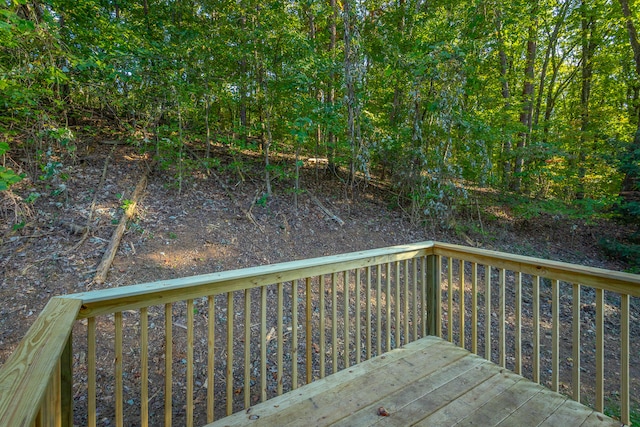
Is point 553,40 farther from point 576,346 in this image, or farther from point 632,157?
point 576,346

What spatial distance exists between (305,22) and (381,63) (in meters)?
2.31

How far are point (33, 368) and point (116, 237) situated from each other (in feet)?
12.0

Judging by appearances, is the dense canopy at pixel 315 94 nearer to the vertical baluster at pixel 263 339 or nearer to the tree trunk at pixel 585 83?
the tree trunk at pixel 585 83

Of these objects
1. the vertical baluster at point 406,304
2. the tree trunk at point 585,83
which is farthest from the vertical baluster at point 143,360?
the tree trunk at point 585,83

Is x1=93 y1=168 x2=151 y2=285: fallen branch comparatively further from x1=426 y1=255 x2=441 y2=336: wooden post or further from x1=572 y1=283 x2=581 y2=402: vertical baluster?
x1=572 y1=283 x2=581 y2=402: vertical baluster

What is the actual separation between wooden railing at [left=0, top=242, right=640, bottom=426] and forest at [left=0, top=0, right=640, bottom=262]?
8.18 feet

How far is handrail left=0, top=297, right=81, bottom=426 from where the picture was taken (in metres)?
0.63

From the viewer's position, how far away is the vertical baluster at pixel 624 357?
5.36ft

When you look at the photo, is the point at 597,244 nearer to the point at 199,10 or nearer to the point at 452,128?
the point at 452,128

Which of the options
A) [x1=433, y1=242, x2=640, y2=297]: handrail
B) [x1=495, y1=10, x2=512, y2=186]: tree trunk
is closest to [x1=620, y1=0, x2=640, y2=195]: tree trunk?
[x1=495, y1=10, x2=512, y2=186]: tree trunk

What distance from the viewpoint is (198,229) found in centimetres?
Result: 460

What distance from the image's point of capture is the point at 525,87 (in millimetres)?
8062

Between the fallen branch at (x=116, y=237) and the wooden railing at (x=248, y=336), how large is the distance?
57cm

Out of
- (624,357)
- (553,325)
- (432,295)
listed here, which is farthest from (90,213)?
(624,357)
